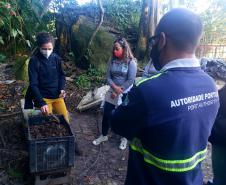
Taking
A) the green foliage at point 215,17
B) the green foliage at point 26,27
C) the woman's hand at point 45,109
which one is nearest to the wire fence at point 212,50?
the green foliage at point 215,17

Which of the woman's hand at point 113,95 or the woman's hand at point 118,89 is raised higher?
A: the woman's hand at point 118,89

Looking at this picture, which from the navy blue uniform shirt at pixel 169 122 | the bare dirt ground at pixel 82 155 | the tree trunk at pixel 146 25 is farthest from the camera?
the tree trunk at pixel 146 25

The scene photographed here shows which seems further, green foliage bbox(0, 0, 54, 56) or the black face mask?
green foliage bbox(0, 0, 54, 56)

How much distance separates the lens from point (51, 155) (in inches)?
148

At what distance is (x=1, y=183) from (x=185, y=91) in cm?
329

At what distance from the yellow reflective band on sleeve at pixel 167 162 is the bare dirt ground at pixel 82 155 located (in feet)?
8.75

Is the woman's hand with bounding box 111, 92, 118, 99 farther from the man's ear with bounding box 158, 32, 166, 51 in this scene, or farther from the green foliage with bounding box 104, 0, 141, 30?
the green foliage with bounding box 104, 0, 141, 30

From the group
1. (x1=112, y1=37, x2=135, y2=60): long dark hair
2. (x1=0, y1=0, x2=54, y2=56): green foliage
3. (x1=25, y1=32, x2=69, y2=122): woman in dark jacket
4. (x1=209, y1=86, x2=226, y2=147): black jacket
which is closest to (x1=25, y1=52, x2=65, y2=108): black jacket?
(x1=25, y1=32, x2=69, y2=122): woman in dark jacket

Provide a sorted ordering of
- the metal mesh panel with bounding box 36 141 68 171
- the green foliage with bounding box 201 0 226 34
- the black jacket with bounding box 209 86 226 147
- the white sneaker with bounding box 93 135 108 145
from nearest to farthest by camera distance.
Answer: the black jacket with bounding box 209 86 226 147, the metal mesh panel with bounding box 36 141 68 171, the white sneaker with bounding box 93 135 108 145, the green foliage with bounding box 201 0 226 34

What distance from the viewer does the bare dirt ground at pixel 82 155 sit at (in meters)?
4.33

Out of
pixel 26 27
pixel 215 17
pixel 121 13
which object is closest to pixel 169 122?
pixel 26 27

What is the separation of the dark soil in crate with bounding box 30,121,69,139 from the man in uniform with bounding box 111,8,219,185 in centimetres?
232

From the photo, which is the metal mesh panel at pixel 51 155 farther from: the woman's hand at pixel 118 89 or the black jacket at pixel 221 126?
the black jacket at pixel 221 126

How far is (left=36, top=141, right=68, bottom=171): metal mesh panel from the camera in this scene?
3725 mm
